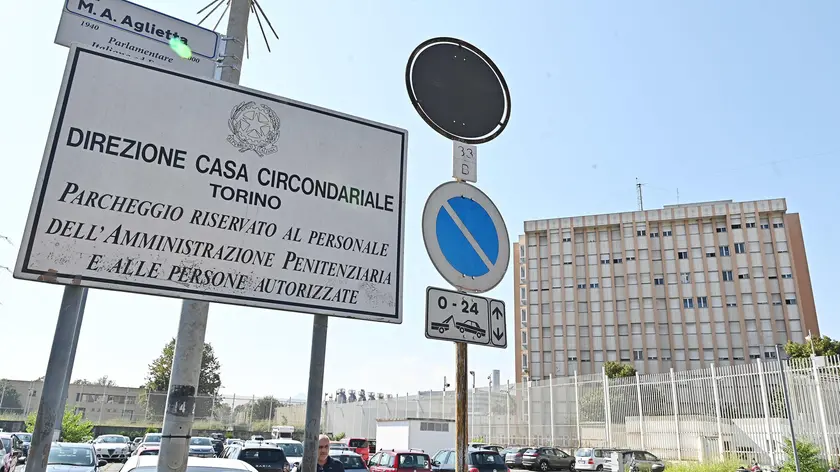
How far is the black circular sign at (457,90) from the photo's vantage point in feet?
11.9

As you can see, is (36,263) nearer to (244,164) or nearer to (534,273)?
(244,164)

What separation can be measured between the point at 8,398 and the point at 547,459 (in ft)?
106

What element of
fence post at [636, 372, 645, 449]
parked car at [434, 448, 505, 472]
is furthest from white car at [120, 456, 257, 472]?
fence post at [636, 372, 645, 449]

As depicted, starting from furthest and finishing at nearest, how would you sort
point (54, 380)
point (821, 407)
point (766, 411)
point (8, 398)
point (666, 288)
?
point (666, 288), point (8, 398), point (766, 411), point (821, 407), point (54, 380)

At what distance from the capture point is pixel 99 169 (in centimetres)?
237

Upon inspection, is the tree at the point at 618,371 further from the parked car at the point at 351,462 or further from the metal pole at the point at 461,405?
the metal pole at the point at 461,405

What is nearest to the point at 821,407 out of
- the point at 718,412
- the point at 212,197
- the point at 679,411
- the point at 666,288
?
the point at 718,412

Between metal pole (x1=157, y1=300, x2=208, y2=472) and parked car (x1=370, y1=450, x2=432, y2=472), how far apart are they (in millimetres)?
14662

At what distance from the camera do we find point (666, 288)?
62.5m

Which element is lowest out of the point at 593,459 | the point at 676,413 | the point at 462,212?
the point at 593,459

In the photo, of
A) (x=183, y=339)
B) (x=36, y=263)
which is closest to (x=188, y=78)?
(x=36, y=263)

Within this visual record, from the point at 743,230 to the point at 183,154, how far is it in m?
68.5

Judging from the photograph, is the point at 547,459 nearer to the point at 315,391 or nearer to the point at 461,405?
the point at 461,405

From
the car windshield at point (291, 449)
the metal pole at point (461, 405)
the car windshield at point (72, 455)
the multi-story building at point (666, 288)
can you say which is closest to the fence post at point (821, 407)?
the car windshield at point (291, 449)
